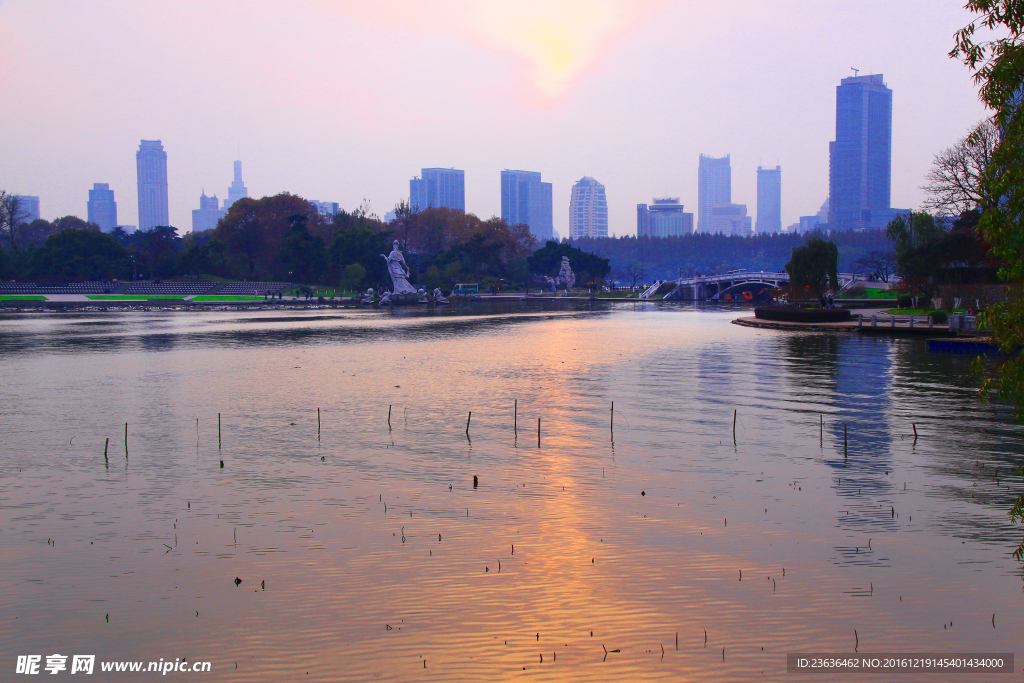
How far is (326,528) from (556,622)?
20.0 ft

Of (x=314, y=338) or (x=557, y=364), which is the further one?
(x=314, y=338)

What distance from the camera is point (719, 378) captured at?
39500 mm

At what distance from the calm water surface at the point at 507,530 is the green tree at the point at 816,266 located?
46.2 metres

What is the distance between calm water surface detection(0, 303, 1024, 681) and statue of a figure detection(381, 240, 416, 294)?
11859cm

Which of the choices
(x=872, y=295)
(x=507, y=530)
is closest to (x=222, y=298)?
(x=872, y=295)

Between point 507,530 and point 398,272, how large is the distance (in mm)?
142322

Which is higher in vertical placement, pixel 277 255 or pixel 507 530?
pixel 277 255

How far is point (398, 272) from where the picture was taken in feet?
508

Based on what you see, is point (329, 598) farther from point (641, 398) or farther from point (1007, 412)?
point (1007, 412)

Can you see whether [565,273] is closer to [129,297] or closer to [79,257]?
[129,297]

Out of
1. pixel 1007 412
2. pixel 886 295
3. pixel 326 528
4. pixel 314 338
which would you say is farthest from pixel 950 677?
pixel 886 295

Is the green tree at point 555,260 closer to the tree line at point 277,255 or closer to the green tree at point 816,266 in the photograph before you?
the tree line at point 277,255

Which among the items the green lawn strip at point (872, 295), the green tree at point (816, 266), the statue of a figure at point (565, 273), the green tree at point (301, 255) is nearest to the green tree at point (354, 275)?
the green tree at point (301, 255)

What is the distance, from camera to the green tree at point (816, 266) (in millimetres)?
79000
